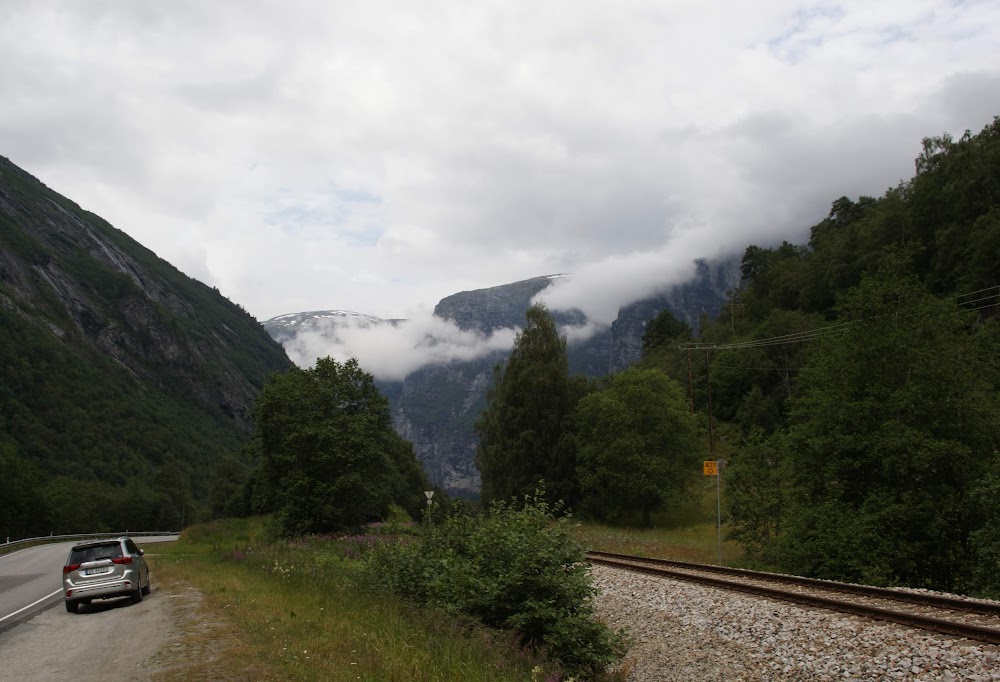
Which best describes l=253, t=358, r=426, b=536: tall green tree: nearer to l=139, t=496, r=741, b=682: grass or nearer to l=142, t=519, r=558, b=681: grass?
l=139, t=496, r=741, b=682: grass

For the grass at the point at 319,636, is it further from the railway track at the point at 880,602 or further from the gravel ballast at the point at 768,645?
the railway track at the point at 880,602

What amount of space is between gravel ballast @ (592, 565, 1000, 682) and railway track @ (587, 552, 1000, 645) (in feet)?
1.00

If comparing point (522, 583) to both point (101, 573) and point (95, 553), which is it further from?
point (95, 553)

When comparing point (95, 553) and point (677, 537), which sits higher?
point (95, 553)

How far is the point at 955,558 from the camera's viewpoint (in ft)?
59.4

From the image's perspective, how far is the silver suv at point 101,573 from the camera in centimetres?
1694

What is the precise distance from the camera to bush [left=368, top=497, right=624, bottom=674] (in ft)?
39.2

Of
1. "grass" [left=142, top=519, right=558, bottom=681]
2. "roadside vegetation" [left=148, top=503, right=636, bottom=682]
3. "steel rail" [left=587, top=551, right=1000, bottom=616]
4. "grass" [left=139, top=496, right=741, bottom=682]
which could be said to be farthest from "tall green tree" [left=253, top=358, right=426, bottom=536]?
"steel rail" [left=587, top=551, right=1000, bottom=616]

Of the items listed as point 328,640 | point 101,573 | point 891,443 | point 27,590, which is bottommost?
point 27,590

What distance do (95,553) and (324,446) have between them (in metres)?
21.1

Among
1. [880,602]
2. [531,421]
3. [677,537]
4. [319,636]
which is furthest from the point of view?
[531,421]

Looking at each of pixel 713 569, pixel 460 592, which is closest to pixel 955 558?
pixel 713 569

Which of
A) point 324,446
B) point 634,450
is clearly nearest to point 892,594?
point 324,446

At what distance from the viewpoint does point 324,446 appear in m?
38.8
